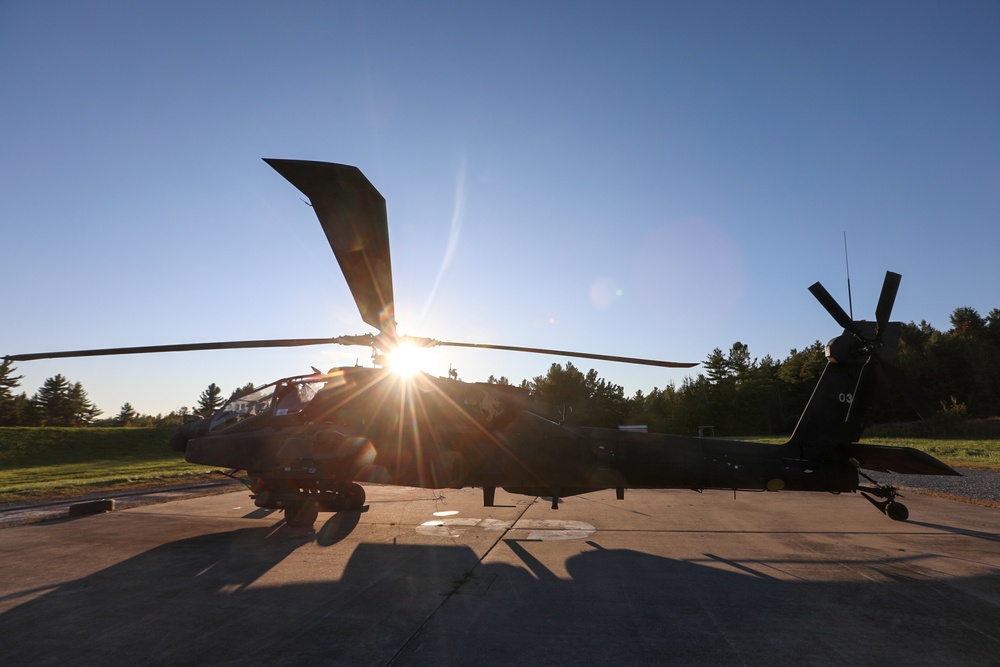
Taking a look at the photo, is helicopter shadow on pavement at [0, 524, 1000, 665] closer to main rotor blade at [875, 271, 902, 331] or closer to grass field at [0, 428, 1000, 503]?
main rotor blade at [875, 271, 902, 331]

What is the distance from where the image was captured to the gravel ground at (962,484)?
50.1ft

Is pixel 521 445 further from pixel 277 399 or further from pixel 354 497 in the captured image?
pixel 277 399

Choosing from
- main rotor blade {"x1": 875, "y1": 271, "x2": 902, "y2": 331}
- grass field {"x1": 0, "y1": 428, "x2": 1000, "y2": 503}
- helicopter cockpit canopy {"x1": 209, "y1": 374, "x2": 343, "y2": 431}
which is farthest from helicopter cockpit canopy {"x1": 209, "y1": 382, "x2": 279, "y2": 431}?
main rotor blade {"x1": 875, "y1": 271, "x2": 902, "y2": 331}

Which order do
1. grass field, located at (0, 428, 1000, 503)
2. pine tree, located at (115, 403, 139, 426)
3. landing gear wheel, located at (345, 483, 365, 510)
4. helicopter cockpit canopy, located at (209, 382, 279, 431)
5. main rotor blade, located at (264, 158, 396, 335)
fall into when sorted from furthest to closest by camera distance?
pine tree, located at (115, 403, 139, 426) → grass field, located at (0, 428, 1000, 503) → helicopter cockpit canopy, located at (209, 382, 279, 431) → landing gear wheel, located at (345, 483, 365, 510) → main rotor blade, located at (264, 158, 396, 335)

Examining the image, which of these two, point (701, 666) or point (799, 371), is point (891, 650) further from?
point (799, 371)

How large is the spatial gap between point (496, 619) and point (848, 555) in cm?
630

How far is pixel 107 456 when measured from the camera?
130ft

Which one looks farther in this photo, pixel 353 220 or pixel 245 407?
pixel 245 407

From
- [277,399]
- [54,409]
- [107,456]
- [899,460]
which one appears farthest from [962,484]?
[54,409]

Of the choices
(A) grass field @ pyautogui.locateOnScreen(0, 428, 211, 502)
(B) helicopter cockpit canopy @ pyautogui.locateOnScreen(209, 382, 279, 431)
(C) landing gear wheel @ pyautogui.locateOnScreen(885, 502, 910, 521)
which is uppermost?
(B) helicopter cockpit canopy @ pyautogui.locateOnScreen(209, 382, 279, 431)

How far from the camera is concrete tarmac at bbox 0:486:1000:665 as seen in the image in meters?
4.64

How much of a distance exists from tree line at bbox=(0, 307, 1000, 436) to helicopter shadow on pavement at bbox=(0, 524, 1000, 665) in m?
46.0

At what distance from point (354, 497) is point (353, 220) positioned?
286 inches

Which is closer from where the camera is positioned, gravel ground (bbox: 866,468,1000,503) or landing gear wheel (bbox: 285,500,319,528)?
landing gear wheel (bbox: 285,500,319,528)
